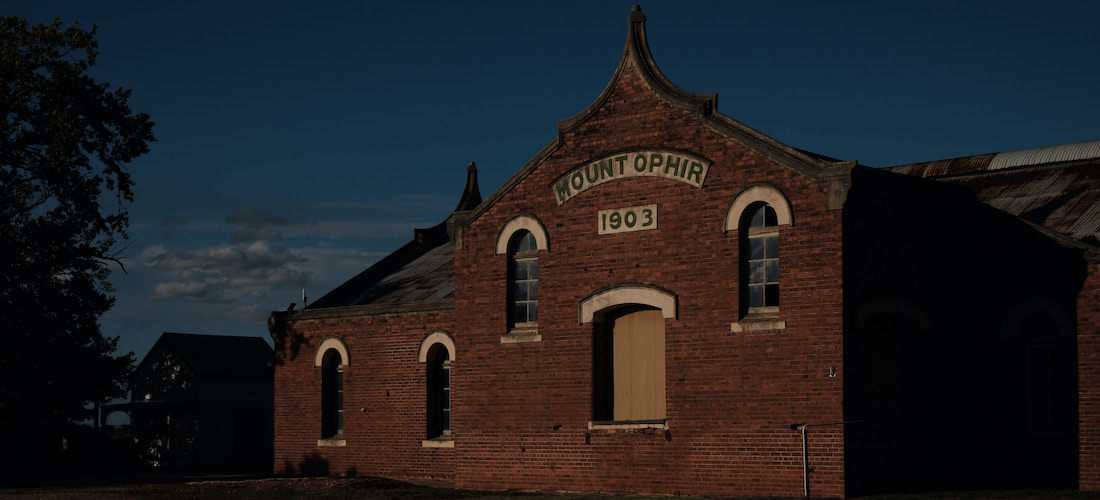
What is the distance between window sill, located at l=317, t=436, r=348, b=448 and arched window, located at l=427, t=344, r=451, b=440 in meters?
2.69

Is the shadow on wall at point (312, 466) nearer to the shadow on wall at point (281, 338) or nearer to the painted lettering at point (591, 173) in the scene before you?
the shadow on wall at point (281, 338)

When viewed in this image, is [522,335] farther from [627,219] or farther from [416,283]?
[416,283]

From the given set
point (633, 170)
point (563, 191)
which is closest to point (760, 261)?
point (633, 170)

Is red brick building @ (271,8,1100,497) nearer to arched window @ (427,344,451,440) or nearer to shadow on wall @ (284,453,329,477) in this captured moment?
arched window @ (427,344,451,440)

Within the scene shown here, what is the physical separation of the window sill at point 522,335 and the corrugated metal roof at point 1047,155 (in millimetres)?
10748

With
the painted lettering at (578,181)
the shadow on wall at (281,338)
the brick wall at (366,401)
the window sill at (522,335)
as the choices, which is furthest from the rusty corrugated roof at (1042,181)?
the shadow on wall at (281,338)

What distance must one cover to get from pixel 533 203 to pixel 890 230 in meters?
6.54

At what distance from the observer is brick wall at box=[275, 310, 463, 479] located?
27328 millimetres

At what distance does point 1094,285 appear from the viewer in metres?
19.8

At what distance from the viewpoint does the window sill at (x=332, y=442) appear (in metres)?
28.8

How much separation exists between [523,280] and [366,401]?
7053mm

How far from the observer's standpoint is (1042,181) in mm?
24781

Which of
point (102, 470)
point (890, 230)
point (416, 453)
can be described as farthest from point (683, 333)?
point (102, 470)

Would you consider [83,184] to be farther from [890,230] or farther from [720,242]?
[890,230]
